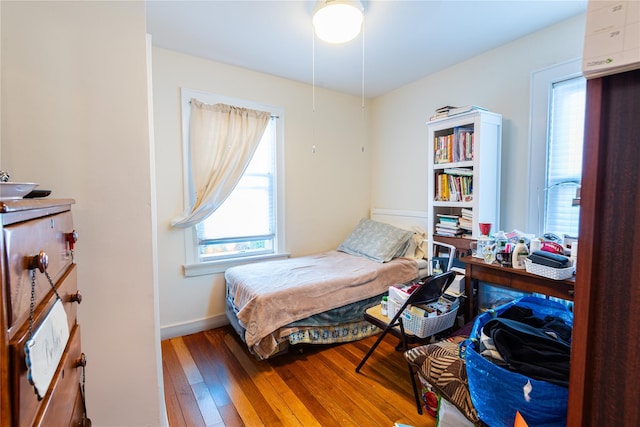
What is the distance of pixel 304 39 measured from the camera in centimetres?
228

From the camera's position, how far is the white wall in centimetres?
107

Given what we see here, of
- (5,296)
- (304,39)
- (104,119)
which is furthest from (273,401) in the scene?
(304,39)

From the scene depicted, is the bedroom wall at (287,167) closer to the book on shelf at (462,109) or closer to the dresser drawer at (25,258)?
the book on shelf at (462,109)

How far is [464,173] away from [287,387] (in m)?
2.13

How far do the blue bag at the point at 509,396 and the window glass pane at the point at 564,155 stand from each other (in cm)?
160

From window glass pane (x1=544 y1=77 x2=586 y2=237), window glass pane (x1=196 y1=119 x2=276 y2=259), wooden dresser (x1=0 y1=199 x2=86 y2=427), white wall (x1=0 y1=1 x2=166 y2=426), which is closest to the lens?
wooden dresser (x1=0 y1=199 x2=86 y2=427)

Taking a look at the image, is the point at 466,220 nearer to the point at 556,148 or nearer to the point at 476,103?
the point at 556,148

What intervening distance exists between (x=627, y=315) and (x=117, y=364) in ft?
5.53

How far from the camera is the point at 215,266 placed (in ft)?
9.11

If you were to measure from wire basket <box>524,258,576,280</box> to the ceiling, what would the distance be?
1.67 metres

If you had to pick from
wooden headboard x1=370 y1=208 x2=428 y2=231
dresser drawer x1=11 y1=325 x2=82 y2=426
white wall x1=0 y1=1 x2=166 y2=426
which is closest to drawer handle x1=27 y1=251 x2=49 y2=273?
dresser drawer x1=11 y1=325 x2=82 y2=426

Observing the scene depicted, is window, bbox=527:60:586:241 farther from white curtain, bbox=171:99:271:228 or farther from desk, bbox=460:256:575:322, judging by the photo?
white curtain, bbox=171:99:271:228

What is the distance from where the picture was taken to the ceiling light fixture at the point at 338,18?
166 centimetres

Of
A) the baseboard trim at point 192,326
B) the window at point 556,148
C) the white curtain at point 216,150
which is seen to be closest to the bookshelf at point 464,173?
the window at point 556,148
